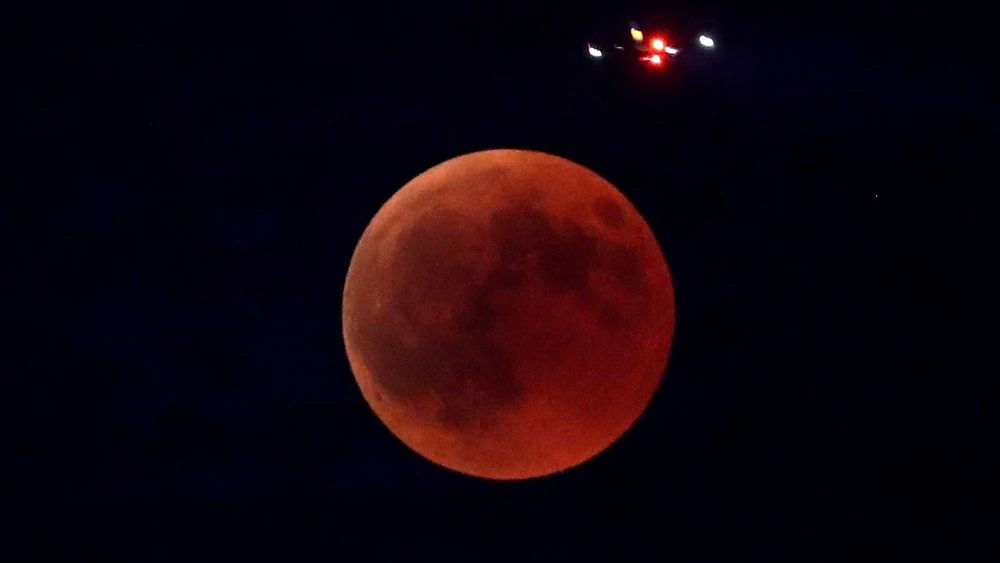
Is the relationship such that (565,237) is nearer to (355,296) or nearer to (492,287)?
(492,287)

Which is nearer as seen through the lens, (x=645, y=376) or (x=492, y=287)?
(x=492, y=287)

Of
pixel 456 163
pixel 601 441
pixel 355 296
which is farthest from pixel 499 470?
pixel 456 163

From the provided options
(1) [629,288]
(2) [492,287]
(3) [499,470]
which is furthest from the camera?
(3) [499,470]

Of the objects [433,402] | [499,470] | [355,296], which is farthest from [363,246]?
[499,470]

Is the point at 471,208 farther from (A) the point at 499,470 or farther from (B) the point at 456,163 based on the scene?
(A) the point at 499,470

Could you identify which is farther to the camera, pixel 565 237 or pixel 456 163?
pixel 456 163

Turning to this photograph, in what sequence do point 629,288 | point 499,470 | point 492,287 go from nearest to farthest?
point 492,287
point 629,288
point 499,470

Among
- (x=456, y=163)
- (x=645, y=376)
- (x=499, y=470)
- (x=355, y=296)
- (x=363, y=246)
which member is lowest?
(x=499, y=470)

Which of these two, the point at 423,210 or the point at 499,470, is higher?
the point at 423,210

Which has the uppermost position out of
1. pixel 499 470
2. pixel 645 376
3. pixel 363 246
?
pixel 363 246
